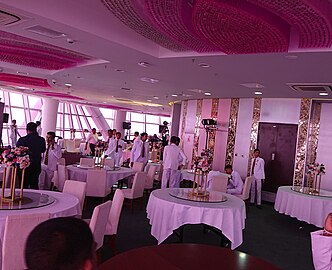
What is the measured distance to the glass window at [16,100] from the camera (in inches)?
787

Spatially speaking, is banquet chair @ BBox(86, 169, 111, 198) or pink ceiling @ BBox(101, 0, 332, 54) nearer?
pink ceiling @ BBox(101, 0, 332, 54)

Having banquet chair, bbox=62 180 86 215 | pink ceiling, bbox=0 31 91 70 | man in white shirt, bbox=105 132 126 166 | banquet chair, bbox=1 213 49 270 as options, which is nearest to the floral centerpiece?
banquet chair, bbox=62 180 86 215

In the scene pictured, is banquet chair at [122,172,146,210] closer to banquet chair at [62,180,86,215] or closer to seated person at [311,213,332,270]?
banquet chair at [62,180,86,215]

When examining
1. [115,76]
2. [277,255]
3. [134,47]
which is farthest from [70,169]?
[277,255]

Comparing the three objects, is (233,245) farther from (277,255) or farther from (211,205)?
(277,255)

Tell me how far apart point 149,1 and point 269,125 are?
7848 millimetres

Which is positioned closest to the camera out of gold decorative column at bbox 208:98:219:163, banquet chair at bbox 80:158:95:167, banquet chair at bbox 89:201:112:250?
banquet chair at bbox 89:201:112:250

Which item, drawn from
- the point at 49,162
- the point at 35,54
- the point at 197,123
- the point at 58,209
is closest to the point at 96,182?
the point at 49,162

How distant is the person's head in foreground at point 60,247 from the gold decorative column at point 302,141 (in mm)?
9588

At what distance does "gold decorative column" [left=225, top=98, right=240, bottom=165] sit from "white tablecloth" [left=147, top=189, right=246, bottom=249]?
641 cm

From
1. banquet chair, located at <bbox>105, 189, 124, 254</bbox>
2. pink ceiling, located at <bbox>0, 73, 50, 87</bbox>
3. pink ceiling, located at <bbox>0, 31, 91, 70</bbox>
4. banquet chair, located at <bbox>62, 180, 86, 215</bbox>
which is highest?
pink ceiling, located at <bbox>0, 31, 91, 70</bbox>

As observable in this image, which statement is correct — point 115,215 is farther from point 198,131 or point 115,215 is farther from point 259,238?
point 198,131

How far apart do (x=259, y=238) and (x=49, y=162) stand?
4.66 meters

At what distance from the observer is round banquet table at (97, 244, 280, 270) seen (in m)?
2.20
